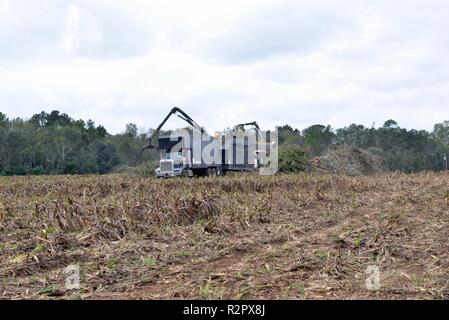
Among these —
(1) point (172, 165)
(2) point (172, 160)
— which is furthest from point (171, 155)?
(1) point (172, 165)

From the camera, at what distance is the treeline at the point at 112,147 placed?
1673 inches

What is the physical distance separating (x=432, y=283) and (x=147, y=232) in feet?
13.7

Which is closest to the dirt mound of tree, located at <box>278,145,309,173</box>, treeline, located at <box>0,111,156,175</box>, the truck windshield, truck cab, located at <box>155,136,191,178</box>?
tree, located at <box>278,145,309,173</box>

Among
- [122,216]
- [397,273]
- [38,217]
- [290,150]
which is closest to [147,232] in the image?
[122,216]

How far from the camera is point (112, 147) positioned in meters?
51.5

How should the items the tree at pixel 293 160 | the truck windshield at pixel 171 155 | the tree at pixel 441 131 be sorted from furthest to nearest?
the tree at pixel 441 131 < the tree at pixel 293 160 < the truck windshield at pixel 171 155

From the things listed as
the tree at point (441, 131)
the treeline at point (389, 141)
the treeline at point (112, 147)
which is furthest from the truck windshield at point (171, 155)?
the tree at point (441, 131)

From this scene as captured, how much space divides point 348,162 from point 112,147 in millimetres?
27831

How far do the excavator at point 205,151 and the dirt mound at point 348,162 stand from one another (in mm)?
3571

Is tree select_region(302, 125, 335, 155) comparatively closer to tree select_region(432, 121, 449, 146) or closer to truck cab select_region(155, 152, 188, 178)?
truck cab select_region(155, 152, 188, 178)

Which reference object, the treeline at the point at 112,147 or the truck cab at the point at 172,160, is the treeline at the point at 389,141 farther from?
the truck cab at the point at 172,160

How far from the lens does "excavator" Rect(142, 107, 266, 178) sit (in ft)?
89.3

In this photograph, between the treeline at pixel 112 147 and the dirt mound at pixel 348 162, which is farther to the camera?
the treeline at pixel 112 147

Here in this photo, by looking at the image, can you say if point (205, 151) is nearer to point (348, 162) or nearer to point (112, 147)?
point (348, 162)
